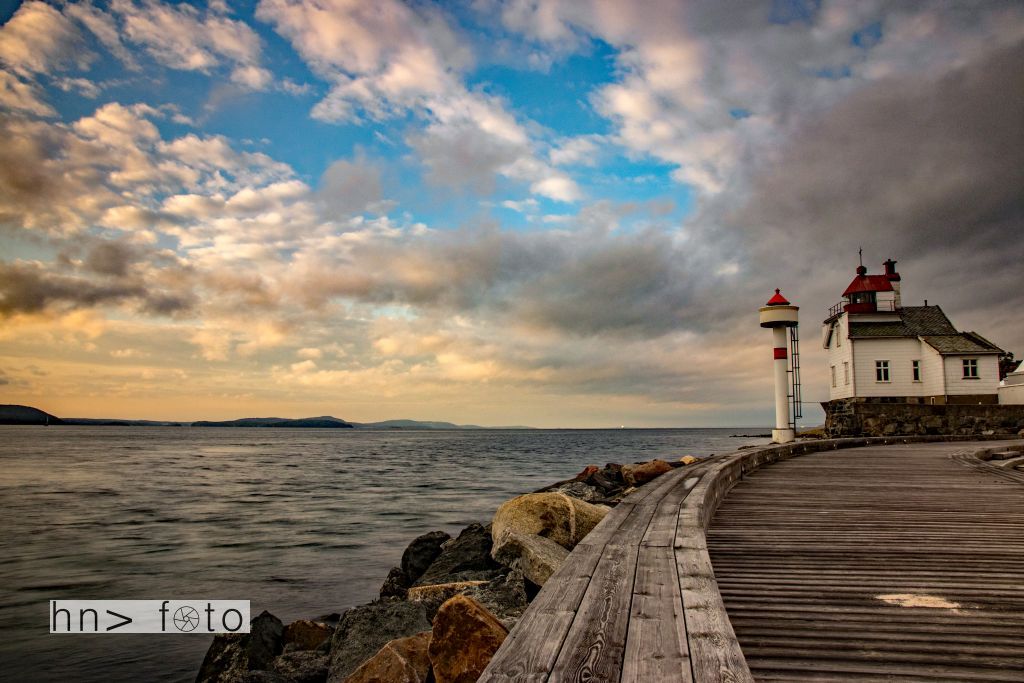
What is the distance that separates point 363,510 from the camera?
68.6ft

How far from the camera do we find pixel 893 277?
117 ft

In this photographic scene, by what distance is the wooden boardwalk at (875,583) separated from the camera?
109 inches

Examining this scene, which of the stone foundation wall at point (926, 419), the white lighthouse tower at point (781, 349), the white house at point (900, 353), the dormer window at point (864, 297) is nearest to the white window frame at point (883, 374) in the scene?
the white house at point (900, 353)

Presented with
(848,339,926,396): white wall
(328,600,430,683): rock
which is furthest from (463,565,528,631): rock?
(848,339,926,396): white wall

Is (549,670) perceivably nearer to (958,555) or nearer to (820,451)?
(958,555)

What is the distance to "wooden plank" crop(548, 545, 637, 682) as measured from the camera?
219 cm

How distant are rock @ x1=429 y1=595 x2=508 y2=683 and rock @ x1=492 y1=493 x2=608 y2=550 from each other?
326cm

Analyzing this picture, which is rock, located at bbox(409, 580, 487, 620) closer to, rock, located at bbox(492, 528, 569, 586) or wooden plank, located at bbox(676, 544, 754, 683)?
rock, located at bbox(492, 528, 569, 586)

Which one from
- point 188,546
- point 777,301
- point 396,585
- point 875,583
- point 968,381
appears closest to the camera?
point 875,583

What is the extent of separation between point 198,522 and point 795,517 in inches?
707

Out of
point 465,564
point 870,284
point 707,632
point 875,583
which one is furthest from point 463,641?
point 870,284

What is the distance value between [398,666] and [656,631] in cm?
239

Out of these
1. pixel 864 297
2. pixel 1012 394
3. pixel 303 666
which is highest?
pixel 864 297

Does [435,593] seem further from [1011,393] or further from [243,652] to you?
[1011,393]
